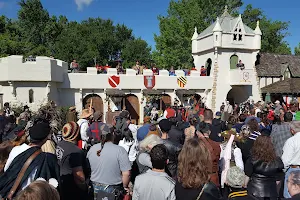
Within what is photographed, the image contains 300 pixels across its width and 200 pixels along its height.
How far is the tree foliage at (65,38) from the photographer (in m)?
45.1

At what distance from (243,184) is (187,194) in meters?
0.93

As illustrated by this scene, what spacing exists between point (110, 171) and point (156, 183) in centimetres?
127

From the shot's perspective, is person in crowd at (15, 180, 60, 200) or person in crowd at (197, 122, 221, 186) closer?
person in crowd at (15, 180, 60, 200)

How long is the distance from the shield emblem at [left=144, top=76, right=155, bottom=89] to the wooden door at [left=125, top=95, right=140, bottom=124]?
52.9 inches

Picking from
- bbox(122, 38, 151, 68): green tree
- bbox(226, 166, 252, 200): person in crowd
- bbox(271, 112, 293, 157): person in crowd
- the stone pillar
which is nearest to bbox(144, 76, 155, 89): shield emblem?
the stone pillar

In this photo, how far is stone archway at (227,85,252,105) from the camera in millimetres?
26359

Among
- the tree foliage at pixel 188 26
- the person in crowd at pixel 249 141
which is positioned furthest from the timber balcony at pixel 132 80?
the person in crowd at pixel 249 141

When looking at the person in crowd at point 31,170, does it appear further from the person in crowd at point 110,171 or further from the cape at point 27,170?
the person in crowd at point 110,171

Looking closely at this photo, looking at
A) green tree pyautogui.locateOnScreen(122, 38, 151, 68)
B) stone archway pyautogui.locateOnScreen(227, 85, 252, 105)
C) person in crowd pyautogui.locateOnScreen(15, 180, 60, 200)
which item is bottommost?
person in crowd pyautogui.locateOnScreen(15, 180, 60, 200)

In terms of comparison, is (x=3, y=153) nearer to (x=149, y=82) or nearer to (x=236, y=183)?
(x=236, y=183)

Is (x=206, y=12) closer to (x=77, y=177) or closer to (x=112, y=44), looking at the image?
(x=112, y=44)

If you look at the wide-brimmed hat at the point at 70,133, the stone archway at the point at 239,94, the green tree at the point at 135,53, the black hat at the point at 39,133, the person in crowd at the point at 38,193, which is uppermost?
the green tree at the point at 135,53

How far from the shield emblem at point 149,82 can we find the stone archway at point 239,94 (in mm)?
7706

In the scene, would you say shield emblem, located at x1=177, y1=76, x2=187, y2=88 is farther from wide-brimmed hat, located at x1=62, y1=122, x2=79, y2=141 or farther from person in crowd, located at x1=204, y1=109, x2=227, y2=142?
wide-brimmed hat, located at x1=62, y1=122, x2=79, y2=141
